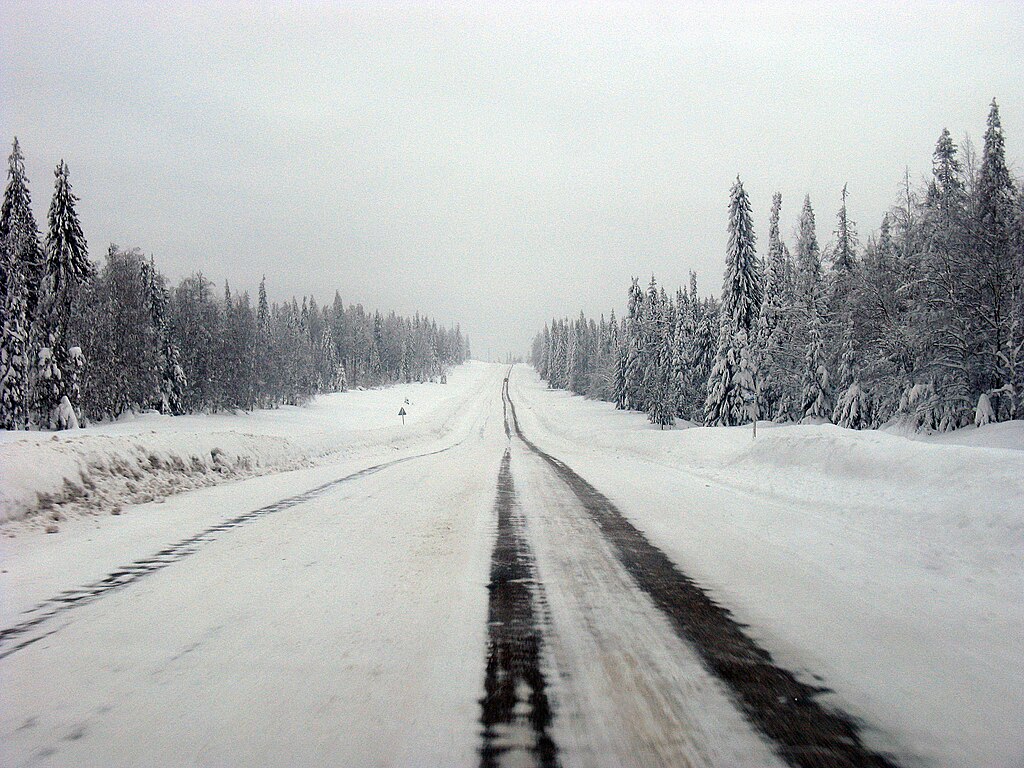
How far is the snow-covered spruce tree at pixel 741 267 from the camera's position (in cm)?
3594

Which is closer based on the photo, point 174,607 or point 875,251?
point 174,607

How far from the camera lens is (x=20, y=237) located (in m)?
30.2

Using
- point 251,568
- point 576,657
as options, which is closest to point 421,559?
point 251,568

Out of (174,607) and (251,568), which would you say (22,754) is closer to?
(174,607)

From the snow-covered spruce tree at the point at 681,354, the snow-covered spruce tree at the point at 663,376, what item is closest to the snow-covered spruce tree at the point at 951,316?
the snow-covered spruce tree at the point at 663,376

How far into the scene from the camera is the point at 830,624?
11.8 feet

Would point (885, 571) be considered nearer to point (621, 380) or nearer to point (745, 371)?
point (745, 371)

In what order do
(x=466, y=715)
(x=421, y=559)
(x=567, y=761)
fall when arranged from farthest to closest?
(x=421, y=559) < (x=466, y=715) < (x=567, y=761)

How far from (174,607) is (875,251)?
33.4m

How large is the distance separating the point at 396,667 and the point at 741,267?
3831 cm

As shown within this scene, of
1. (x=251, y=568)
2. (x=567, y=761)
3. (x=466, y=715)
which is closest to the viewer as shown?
(x=567, y=761)

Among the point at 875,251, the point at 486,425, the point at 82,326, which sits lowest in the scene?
the point at 486,425

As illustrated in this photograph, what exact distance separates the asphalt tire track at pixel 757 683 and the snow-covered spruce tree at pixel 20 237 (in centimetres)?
3758

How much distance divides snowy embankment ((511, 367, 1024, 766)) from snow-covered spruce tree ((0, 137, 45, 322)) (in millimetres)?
34116
